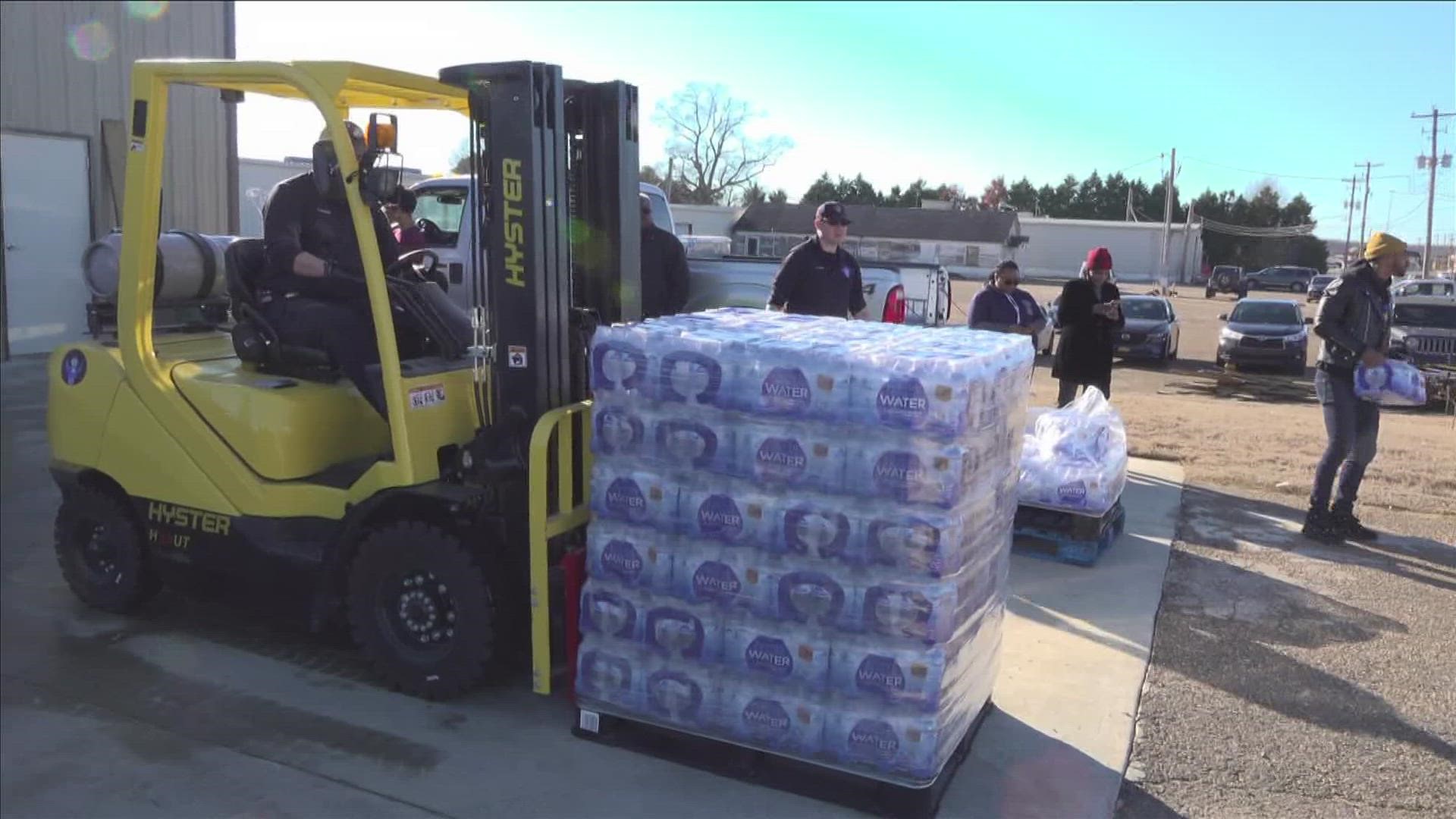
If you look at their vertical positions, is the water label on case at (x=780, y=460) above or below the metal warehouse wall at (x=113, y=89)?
below

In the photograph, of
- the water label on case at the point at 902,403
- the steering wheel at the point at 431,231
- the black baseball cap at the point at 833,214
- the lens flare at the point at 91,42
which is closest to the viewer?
the water label on case at the point at 902,403

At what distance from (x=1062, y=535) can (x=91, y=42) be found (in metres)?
12.8

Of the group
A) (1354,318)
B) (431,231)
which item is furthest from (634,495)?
(1354,318)

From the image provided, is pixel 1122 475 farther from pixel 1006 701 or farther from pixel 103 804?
pixel 103 804

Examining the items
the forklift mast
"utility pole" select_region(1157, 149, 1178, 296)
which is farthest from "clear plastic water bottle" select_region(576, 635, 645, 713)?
"utility pole" select_region(1157, 149, 1178, 296)

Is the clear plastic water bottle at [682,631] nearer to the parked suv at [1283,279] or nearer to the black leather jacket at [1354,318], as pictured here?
the black leather jacket at [1354,318]

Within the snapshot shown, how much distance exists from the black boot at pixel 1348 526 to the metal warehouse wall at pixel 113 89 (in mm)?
10941

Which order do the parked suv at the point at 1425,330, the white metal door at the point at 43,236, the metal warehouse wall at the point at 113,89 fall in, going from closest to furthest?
1. the metal warehouse wall at the point at 113,89
2. the white metal door at the point at 43,236
3. the parked suv at the point at 1425,330

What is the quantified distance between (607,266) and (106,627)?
3.02 m

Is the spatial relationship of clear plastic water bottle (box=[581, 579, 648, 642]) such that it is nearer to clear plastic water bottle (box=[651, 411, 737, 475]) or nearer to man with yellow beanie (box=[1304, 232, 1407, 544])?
clear plastic water bottle (box=[651, 411, 737, 475])

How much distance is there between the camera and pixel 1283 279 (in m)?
57.5

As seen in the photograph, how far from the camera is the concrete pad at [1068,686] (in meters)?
3.97

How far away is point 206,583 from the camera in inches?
197

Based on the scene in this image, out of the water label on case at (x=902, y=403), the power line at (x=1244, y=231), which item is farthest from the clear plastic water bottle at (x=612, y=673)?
the power line at (x=1244, y=231)
